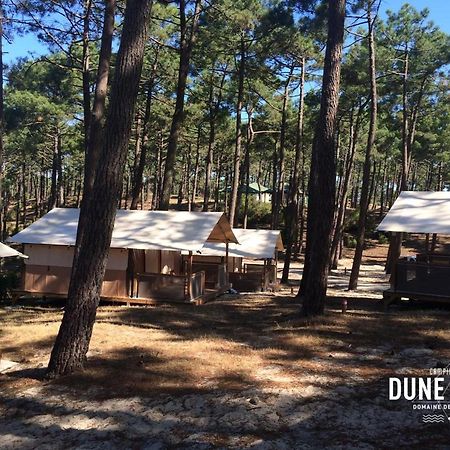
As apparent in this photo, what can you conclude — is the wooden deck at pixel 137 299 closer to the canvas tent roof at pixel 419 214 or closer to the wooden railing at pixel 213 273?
the wooden railing at pixel 213 273

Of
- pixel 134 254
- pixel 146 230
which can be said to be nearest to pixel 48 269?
pixel 134 254

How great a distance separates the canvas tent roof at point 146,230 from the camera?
1409cm

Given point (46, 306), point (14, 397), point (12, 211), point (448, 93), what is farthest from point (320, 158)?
point (12, 211)

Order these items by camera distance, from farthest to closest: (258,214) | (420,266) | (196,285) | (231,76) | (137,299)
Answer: (258,214), (231,76), (196,285), (137,299), (420,266)

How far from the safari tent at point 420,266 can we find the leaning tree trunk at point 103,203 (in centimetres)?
793

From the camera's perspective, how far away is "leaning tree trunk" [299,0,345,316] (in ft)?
30.7

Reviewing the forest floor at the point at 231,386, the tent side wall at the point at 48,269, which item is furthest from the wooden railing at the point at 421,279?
the tent side wall at the point at 48,269

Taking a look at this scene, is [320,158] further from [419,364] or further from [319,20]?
[319,20]

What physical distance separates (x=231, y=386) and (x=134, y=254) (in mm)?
9082

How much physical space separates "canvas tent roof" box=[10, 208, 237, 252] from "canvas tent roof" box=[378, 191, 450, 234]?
17.3ft

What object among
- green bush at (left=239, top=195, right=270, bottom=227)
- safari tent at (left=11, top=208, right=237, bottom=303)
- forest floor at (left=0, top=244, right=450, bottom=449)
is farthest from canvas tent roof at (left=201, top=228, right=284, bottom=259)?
green bush at (left=239, top=195, right=270, bottom=227)

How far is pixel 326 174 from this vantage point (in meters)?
9.34

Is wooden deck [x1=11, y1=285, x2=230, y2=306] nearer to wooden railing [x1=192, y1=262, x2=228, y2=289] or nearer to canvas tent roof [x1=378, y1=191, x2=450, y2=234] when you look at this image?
wooden railing [x1=192, y1=262, x2=228, y2=289]

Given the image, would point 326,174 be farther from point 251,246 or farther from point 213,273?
point 251,246
